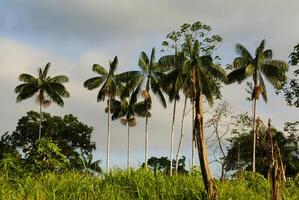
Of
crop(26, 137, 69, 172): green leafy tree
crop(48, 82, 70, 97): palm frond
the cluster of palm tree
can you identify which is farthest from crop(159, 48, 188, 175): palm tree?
crop(26, 137, 69, 172): green leafy tree

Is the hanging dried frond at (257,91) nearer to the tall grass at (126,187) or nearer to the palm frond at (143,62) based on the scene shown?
the palm frond at (143,62)

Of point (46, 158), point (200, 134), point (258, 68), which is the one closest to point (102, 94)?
point (258, 68)

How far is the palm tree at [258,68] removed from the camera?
51531 mm

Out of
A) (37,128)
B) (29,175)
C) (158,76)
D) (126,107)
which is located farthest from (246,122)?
(29,175)

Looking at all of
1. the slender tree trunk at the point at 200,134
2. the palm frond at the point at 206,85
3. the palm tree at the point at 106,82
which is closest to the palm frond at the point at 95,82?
the palm tree at the point at 106,82

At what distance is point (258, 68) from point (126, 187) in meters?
43.6

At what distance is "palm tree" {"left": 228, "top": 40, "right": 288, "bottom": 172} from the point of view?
169 feet

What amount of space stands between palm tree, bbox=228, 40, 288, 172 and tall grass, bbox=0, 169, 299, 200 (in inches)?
1577

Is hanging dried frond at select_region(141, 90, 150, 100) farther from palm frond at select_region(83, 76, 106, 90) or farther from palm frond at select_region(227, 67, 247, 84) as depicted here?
palm frond at select_region(227, 67, 247, 84)

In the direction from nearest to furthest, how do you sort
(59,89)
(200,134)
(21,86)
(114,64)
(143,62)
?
1. (200,134)
2. (143,62)
3. (114,64)
4. (59,89)
5. (21,86)

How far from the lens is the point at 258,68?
173 ft

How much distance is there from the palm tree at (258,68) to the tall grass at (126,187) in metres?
40.0

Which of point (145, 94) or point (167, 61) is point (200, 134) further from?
point (145, 94)

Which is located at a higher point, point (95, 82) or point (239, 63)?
point (95, 82)
